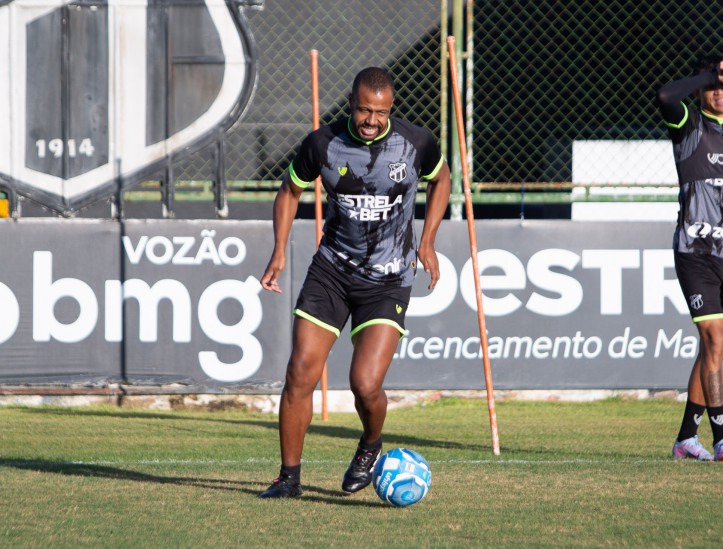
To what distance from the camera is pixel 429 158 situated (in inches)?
245

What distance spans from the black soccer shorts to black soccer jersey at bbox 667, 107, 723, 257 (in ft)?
0.18

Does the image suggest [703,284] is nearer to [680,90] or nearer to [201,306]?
[680,90]

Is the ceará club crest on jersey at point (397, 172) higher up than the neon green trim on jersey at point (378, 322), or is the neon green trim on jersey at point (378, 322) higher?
the ceará club crest on jersey at point (397, 172)

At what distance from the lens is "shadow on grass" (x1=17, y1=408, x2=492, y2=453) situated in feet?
27.4

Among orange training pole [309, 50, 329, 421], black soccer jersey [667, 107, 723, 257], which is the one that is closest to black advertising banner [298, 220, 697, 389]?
orange training pole [309, 50, 329, 421]

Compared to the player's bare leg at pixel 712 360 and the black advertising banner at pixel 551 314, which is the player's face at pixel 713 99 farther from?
the black advertising banner at pixel 551 314

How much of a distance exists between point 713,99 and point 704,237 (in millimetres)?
848

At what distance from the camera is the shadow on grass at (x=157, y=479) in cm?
594

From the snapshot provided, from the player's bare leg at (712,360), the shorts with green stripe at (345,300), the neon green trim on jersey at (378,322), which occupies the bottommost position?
the player's bare leg at (712,360)

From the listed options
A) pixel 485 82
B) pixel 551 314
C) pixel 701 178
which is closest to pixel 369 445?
pixel 701 178

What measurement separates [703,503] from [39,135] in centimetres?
727

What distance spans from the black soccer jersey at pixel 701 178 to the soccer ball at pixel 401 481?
8.96 ft

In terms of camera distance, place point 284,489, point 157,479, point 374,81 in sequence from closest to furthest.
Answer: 1. point 374,81
2. point 284,489
3. point 157,479

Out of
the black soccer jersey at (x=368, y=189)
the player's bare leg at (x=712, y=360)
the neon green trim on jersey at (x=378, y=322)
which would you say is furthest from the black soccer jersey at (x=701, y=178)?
the neon green trim on jersey at (x=378, y=322)
